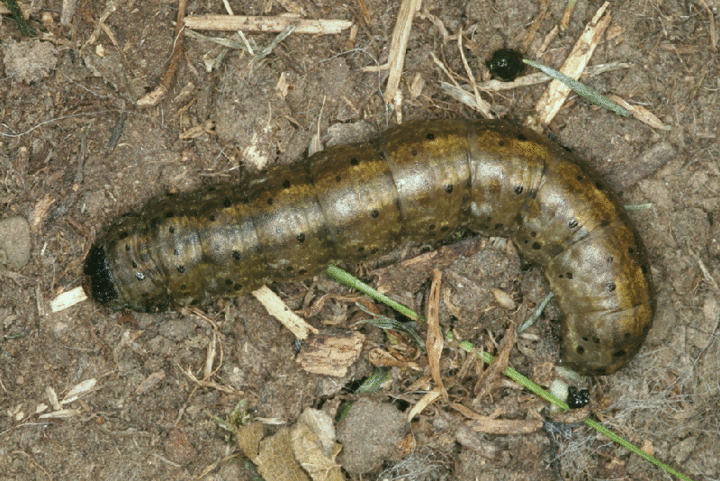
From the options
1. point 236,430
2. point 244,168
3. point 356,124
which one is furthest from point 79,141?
point 236,430

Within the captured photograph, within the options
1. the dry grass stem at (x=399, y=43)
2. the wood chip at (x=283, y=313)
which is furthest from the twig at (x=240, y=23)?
the wood chip at (x=283, y=313)

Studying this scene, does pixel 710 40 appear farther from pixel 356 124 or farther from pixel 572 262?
pixel 356 124

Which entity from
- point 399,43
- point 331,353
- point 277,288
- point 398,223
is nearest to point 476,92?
point 399,43

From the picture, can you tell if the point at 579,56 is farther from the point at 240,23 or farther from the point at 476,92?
the point at 240,23

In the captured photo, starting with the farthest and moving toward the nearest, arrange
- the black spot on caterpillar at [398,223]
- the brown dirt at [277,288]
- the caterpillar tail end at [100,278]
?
the brown dirt at [277,288]
the caterpillar tail end at [100,278]
the black spot on caterpillar at [398,223]

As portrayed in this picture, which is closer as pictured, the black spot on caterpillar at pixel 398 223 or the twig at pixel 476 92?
the black spot on caterpillar at pixel 398 223

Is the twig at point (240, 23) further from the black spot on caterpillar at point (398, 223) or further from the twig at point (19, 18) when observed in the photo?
the twig at point (19, 18)
